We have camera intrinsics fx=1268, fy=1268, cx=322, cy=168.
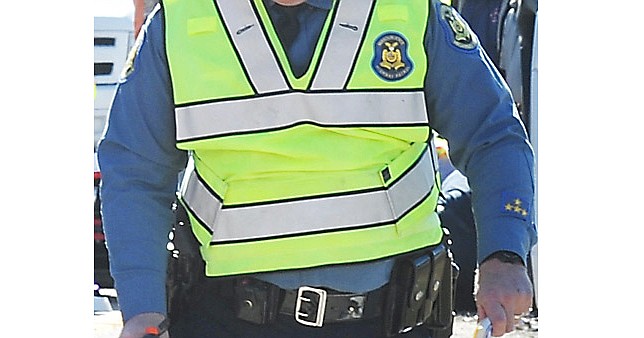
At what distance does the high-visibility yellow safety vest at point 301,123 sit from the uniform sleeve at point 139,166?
24 mm

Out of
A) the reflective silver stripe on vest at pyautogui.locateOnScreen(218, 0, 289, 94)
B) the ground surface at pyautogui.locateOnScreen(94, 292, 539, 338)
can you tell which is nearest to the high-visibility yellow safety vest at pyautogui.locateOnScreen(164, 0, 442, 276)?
the reflective silver stripe on vest at pyautogui.locateOnScreen(218, 0, 289, 94)

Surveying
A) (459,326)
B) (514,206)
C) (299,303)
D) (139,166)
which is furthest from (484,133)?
(459,326)

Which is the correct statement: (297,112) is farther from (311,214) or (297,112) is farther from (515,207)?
(515,207)

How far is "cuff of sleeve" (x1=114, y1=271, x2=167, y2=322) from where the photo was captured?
153 cm

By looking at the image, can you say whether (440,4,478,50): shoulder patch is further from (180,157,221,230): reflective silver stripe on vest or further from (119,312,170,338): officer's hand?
(119,312,170,338): officer's hand

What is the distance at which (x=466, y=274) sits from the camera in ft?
9.08

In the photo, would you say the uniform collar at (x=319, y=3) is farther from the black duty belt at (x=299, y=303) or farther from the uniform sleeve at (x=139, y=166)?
the black duty belt at (x=299, y=303)

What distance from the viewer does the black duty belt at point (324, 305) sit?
5.15 ft

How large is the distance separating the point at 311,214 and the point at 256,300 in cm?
13

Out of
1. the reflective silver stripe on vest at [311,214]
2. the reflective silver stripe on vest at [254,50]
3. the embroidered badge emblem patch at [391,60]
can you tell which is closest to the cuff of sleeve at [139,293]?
the reflective silver stripe on vest at [311,214]

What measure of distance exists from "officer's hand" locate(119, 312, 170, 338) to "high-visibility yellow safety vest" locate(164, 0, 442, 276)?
0.12 meters
